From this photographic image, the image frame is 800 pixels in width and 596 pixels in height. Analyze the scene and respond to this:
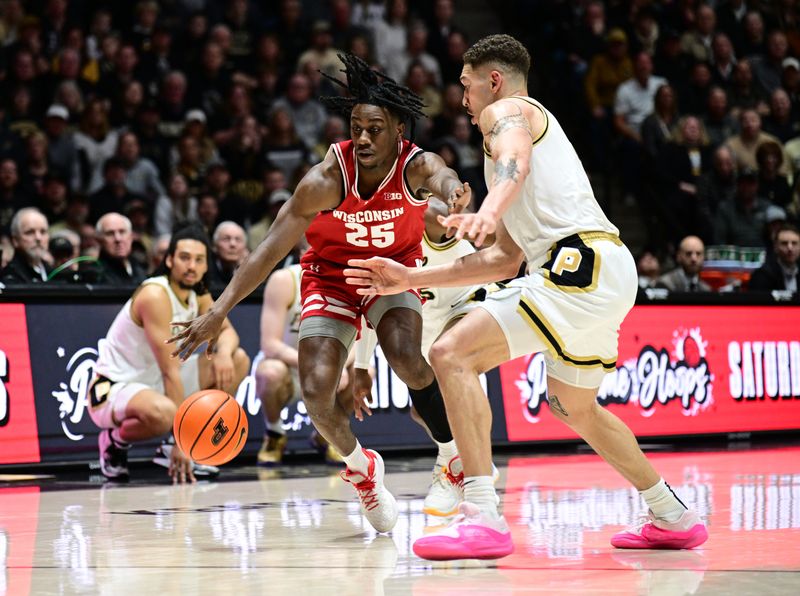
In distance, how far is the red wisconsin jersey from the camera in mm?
5984

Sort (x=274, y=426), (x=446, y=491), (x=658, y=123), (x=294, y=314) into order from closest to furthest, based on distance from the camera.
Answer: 1. (x=446, y=491)
2. (x=274, y=426)
3. (x=294, y=314)
4. (x=658, y=123)

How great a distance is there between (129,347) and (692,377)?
4.87 metres

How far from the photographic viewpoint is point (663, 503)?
522 cm

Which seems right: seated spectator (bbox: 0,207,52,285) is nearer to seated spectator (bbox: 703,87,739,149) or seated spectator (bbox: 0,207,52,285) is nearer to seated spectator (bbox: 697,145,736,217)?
seated spectator (bbox: 697,145,736,217)

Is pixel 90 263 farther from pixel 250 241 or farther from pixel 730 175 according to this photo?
pixel 730 175

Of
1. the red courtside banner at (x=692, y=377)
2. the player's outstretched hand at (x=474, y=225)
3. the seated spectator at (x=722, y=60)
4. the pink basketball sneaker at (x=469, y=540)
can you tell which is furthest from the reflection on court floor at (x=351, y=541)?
the seated spectator at (x=722, y=60)

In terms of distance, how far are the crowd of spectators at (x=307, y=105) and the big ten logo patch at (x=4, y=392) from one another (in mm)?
2103

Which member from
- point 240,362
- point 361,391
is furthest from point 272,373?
point 361,391

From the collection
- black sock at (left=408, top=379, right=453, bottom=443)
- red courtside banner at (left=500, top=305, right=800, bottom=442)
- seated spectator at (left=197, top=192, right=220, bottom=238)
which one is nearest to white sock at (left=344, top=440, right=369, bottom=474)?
black sock at (left=408, top=379, right=453, bottom=443)

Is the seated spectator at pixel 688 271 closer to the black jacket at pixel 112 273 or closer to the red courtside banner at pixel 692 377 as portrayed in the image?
the red courtside banner at pixel 692 377

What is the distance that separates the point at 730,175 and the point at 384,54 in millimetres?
4336

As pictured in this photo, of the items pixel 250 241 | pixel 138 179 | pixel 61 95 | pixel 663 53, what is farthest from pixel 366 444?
pixel 663 53

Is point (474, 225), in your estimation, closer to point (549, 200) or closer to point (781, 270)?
point (549, 200)

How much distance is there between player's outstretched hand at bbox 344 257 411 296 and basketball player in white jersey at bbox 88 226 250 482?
3.53 metres
